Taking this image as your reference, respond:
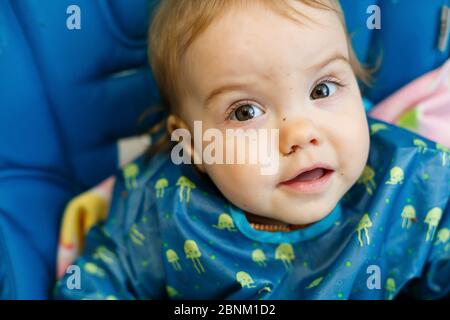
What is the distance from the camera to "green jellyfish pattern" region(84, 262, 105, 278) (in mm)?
1124

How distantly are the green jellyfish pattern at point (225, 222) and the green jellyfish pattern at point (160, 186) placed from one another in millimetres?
129

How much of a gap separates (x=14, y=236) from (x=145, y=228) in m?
0.25

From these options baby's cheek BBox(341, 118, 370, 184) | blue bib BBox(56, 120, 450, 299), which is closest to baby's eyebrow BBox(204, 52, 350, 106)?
baby's cheek BBox(341, 118, 370, 184)

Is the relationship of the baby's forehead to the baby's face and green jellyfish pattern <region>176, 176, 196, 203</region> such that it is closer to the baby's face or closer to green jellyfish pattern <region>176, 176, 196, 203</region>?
the baby's face

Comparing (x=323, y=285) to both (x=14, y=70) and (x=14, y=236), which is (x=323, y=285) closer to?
(x=14, y=236)

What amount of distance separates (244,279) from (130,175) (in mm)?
323

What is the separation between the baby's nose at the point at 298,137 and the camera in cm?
91

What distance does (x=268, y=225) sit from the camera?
109 cm

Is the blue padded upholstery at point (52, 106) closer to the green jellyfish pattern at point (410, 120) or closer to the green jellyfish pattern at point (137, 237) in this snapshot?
the green jellyfish pattern at point (137, 237)

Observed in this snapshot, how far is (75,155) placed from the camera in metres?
1.28

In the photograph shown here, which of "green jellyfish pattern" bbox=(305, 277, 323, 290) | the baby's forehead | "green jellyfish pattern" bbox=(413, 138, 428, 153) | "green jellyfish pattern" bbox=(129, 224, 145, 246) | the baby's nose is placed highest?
the baby's forehead

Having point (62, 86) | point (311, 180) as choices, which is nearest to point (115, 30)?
point (62, 86)

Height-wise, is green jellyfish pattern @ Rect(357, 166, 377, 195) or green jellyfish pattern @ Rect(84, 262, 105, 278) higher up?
green jellyfish pattern @ Rect(357, 166, 377, 195)
